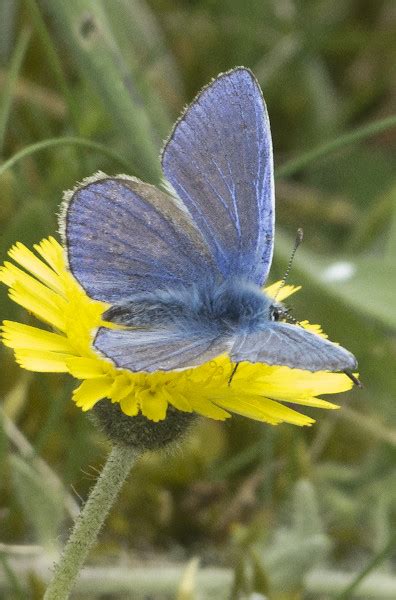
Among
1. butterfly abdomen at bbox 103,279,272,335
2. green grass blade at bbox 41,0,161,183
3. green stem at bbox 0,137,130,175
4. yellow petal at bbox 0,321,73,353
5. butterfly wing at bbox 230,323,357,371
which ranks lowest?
yellow petal at bbox 0,321,73,353

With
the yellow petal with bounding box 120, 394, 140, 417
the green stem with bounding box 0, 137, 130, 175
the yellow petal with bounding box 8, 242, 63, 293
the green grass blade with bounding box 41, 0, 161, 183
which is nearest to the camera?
the yellow petal with bounding box 120, 394, 140, 417

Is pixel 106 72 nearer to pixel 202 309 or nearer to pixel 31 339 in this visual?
pixel 202 309

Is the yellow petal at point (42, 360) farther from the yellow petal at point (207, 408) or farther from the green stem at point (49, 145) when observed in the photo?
the green stem at point (49, 145)

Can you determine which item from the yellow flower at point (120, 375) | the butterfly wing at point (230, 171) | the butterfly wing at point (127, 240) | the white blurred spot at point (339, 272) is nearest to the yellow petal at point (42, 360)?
the yellow flower at point (120, 375)

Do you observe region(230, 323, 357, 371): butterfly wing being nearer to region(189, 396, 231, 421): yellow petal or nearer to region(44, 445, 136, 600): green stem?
region(189, 396, 231, 421): yellow petal

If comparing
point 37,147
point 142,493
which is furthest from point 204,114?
point 142,493

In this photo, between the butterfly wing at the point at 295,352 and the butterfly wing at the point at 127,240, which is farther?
the butterfly wing at the point at 127,240

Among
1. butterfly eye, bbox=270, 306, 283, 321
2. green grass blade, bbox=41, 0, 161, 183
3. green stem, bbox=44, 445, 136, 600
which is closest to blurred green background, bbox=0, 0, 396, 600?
green grass blade, bbox=41, 0, 161, 183

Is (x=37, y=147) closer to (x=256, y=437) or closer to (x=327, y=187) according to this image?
(x=256, y=437)
